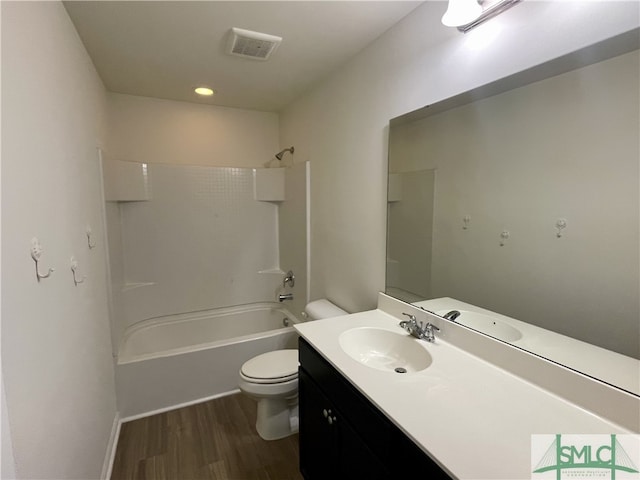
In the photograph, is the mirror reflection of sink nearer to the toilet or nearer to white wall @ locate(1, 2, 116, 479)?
the toilet

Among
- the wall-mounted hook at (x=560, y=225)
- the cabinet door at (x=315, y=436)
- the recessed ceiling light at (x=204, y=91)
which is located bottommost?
the cabinet door at (x=315, y=436)

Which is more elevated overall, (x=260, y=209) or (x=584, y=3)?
(x=584, y=3)

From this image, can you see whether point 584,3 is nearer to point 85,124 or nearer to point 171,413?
point 85,124

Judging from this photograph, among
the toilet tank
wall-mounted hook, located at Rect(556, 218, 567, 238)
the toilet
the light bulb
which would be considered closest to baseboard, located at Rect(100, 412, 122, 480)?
the toilet

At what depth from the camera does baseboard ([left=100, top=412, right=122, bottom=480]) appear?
1.68 meters

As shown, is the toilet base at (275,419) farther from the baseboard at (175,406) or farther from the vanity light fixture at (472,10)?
the vanity light fixture at (472,10)

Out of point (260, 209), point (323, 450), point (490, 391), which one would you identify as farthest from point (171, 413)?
point (490, 391)

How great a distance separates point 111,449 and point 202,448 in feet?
1.70

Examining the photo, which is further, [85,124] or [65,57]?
[85,124]

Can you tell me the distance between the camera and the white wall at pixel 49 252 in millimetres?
854

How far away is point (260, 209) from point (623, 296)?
2860mm

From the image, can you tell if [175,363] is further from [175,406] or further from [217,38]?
[217,38]

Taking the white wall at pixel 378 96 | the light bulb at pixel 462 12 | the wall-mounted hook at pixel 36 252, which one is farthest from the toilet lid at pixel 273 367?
the light bulb at pixel 462 12

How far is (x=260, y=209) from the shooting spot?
3285 millimetres
